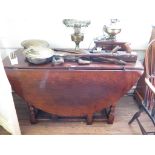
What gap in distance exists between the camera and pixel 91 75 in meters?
1.89

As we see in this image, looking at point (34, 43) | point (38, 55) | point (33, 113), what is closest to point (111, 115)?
point (33, 113)

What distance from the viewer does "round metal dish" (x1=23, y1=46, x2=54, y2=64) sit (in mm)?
1916

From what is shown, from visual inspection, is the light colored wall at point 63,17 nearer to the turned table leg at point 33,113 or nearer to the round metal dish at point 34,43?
the round metal dish at point 34,43

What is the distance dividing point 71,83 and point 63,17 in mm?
840

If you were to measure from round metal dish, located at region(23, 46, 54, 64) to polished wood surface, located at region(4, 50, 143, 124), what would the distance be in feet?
0.16

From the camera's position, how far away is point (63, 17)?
2350 millimetres

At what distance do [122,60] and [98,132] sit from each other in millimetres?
743

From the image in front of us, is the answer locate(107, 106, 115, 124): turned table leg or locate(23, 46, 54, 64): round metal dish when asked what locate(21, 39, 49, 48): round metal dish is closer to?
locate(23, 46, 54, 64): round metal dish

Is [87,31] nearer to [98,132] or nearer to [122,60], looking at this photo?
[122,60]

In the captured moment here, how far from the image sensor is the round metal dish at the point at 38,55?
1.92 m

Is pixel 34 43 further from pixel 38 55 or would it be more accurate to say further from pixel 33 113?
pixel 33 113

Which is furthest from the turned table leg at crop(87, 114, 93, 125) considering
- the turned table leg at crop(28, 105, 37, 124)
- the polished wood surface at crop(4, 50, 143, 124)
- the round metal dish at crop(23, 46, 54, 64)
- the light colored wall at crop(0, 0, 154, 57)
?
the light colored wall at crop(0, 0, 154, 57)

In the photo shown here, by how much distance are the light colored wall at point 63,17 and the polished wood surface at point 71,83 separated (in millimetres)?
488
